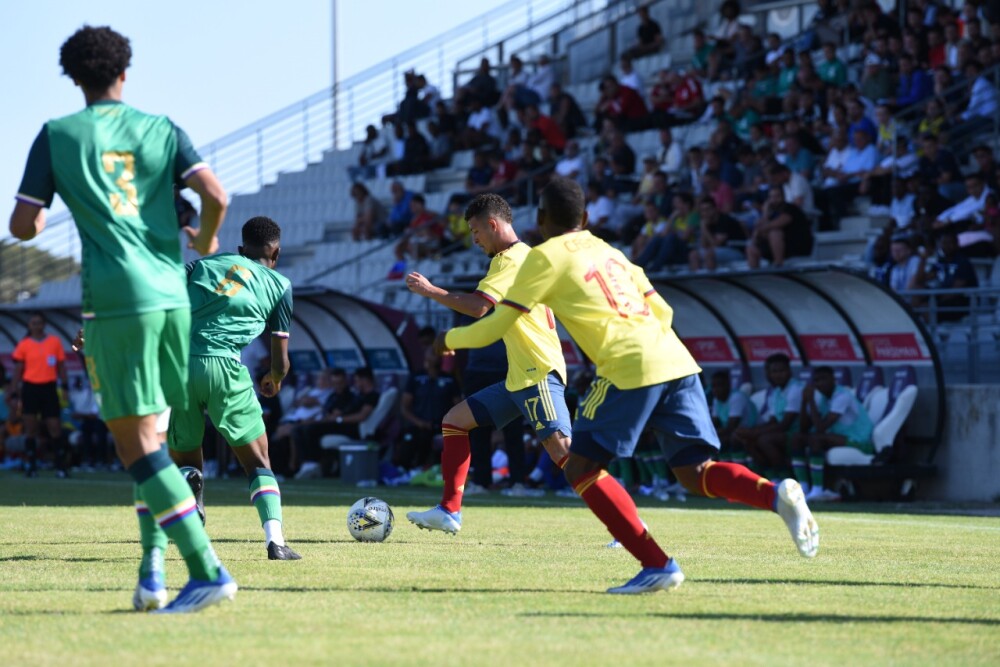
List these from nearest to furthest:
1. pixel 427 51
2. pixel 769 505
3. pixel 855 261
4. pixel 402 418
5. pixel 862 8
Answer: pixel 769 505
pixel 855 261
pixel 402 418
pixel 862 8
pixel 427 51

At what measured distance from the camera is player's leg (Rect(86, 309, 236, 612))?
651 cm

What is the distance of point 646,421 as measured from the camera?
→ 736cm

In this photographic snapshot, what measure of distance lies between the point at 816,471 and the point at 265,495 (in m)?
9.04

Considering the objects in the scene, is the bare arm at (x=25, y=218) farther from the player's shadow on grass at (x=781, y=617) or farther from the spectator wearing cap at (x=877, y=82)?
the spectator wearing cap at (x=877, y=82)

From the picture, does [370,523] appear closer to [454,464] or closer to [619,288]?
[454,464]

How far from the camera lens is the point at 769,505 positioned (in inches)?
290

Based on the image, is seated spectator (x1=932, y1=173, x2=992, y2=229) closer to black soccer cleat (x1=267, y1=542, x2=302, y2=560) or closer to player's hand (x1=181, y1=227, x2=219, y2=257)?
black soccer cleat (x1=267, y1=542, x2=302, y2=560)

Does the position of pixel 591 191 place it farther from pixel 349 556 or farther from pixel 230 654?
pixel 230 654

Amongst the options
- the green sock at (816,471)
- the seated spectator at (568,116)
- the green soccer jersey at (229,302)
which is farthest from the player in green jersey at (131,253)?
the seated spectator at (568,116)

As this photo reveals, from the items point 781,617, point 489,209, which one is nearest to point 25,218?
point 781,617

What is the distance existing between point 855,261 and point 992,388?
140 inches

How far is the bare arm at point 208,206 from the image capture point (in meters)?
6.60

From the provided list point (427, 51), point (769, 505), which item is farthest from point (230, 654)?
point (427, 51)

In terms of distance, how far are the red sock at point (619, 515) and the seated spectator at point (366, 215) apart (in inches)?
871
